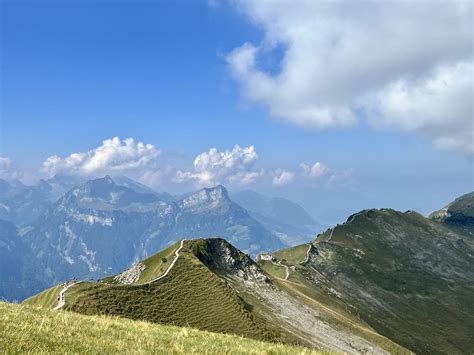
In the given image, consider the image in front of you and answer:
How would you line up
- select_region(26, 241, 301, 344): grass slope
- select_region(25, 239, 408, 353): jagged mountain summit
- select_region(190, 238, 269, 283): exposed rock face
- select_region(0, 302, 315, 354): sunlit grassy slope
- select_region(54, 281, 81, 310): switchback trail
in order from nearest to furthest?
select_region(0, 302, 315, 354): sunlit grassy slope, select_region(54, 281, 81, 310): switchback trail, select_region(26, 241, 301, 344): grass slope, select_region(25, 239, 408, 353): jagged mountain summit, select_region(190, 238, 269, 283): exposed rock face

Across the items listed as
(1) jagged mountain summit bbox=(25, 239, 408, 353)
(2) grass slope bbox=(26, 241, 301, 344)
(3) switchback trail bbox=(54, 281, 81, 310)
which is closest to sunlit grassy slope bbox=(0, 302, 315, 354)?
(1) jagged mountain summit bbox=(25, 239, 408, 353)

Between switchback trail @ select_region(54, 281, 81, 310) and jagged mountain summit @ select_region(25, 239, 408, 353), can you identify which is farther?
jagged mountain summit @ select_region(25, 239, 408, 353)

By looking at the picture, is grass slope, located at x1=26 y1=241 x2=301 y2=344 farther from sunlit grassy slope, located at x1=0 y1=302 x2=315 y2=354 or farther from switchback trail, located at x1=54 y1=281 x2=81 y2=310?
sunlit grassy slope, located at x1=0 y1=302 x2=315 y2=354

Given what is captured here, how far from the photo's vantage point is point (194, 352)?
45.7ft

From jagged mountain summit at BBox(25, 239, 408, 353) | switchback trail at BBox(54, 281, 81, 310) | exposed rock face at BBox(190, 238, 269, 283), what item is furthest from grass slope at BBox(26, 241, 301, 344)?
exposed rock face at BBox(190, 238, 269, 283)

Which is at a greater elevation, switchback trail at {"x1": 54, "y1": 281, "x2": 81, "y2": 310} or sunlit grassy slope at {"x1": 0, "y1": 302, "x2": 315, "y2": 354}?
sunlit grassy slope at {"x1": 0, "y1": 302, "x2": 315, "y2": 354}

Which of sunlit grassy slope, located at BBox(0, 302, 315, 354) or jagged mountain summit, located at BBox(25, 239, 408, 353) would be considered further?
jagged mountain summit, located at BBox(25, 239, 408, 353)

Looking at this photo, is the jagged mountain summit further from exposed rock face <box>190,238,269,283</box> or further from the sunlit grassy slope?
the sunlit grassy slope

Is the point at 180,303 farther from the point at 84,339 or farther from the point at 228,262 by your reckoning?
the point at 84,339

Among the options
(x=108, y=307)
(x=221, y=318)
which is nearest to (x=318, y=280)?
(x=221, y=318)

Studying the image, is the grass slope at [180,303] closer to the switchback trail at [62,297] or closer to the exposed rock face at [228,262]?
the switchback trail at [62,297]

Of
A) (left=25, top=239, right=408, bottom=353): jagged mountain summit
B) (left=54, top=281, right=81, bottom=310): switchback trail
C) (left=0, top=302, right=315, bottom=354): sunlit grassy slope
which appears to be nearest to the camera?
(left=0, top=302, right=315, bottom=354): sunlit grassy slope

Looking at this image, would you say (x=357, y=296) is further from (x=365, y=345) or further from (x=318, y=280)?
(x=365, y=345)

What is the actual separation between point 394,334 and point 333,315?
195ft
